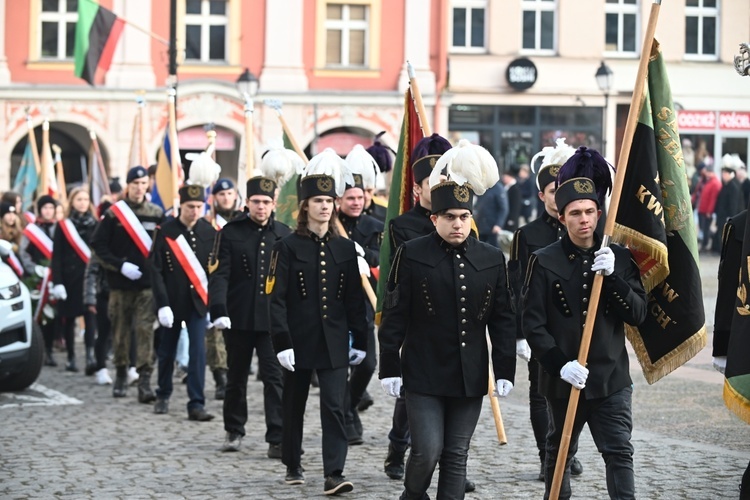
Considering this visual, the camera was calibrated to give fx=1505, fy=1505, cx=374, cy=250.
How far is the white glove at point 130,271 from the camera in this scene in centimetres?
1350

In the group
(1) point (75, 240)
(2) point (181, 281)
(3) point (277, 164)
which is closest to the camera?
(3) point (277, 164)

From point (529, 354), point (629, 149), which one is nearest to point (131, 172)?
point (529, 354)

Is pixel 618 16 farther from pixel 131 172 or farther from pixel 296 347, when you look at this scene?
pixel 296 347

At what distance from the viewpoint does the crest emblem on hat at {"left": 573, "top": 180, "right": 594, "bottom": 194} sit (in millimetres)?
7434

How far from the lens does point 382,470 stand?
31.9 feet

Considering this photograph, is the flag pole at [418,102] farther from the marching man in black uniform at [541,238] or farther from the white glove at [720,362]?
the white glove at [720,362]

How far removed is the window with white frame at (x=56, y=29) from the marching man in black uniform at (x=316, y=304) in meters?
28.4

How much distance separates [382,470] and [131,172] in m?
5.25

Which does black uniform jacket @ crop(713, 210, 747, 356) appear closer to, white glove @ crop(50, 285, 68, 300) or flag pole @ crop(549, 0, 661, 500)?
flag pole @ crop(549, 0, 661, 500)

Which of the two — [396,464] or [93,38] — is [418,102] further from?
[93,38]

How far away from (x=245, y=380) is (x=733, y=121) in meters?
31.6

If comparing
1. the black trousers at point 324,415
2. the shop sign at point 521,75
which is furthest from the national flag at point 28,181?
the shop sign at point 521,75

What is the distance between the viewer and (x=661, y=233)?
7797 millimetres

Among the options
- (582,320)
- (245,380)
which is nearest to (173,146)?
(245,380)
